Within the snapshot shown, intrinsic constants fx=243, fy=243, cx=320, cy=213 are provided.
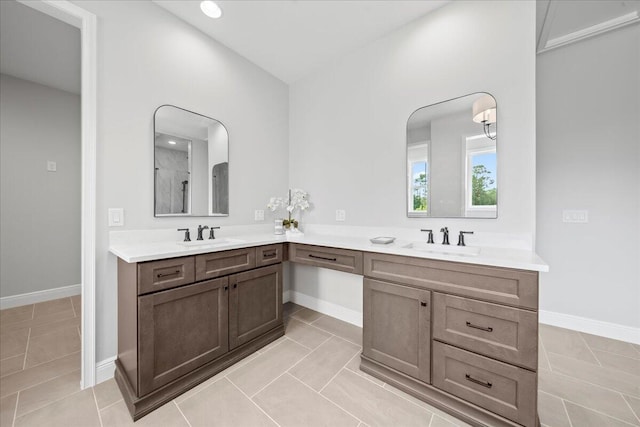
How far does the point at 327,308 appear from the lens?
9.12 feet

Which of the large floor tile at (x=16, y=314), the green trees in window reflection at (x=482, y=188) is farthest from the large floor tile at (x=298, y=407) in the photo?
the large floor tile at (x=16, y=314)

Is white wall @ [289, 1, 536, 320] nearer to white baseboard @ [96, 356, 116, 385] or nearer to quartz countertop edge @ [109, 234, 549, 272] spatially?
quartz countertop edge @ [109, 234, 549, 272]

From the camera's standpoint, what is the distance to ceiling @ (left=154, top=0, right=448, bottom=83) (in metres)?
2.01

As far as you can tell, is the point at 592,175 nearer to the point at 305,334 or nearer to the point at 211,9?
the point at 305,334

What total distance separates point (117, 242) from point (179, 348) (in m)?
0.89

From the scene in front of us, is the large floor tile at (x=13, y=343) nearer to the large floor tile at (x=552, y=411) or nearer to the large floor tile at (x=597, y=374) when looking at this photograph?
the large floor tile at (x=552, y=411)

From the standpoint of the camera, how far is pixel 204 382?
1.68m

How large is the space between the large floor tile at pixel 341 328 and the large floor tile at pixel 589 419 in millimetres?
1341

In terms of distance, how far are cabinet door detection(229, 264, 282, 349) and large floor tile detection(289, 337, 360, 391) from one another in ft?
1.46

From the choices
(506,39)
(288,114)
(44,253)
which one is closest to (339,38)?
(288,114)

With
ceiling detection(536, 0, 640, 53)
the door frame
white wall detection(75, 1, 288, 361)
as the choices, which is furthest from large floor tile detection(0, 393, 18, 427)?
ceiling detection(536, 0, 640, 53)

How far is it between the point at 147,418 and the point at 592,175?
13.1 ft

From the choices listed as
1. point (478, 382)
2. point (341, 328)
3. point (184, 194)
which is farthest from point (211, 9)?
point (478, 382)

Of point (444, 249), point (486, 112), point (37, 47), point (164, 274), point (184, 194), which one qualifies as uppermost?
point (37, 47)
